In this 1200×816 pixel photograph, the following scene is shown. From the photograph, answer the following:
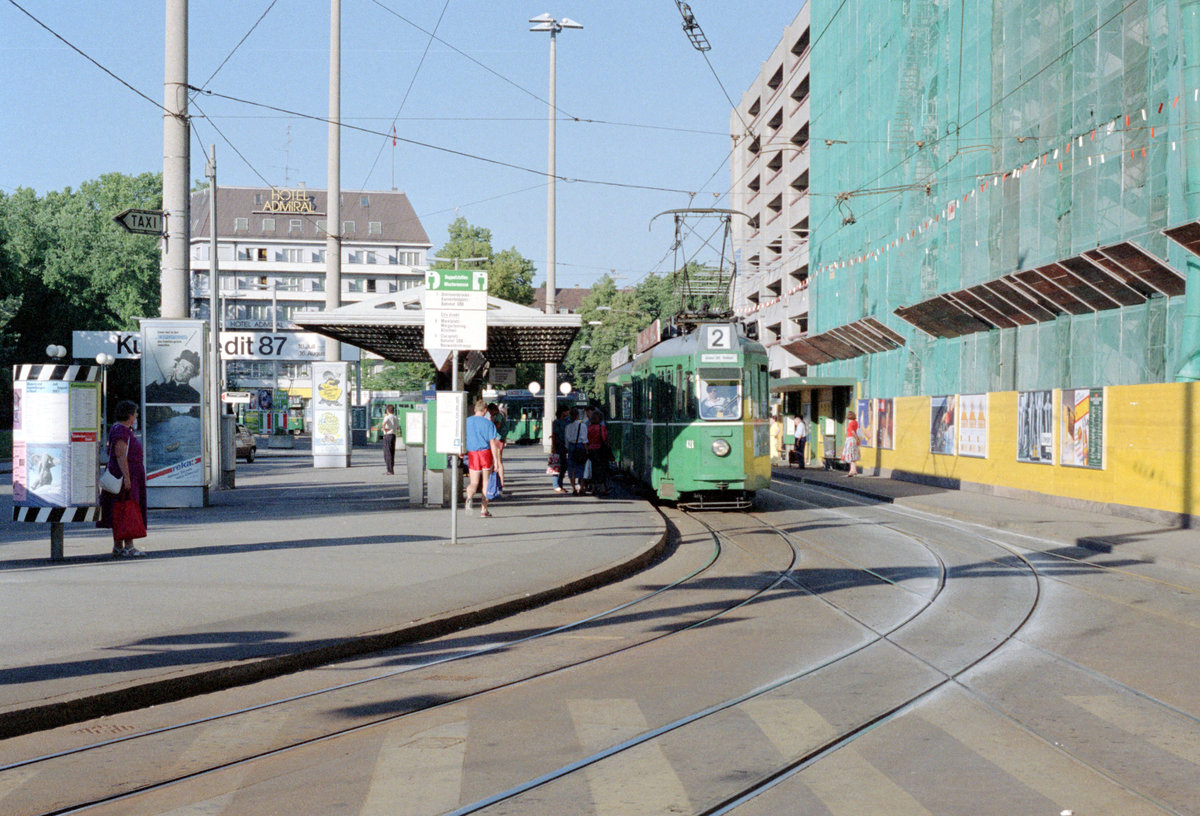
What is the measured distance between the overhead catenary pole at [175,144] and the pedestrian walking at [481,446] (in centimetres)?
495

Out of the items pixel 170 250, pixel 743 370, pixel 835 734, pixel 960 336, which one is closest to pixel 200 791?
pixel 835 734

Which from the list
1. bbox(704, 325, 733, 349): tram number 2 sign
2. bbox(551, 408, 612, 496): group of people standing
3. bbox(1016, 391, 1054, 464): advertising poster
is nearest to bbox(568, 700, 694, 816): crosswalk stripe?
bbox(704, 325, 733, 349): tram number 2 sign

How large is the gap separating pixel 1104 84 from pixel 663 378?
36.6ft

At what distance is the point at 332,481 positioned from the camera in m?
29.5

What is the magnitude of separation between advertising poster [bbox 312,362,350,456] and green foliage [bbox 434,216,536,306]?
36550 millimetres

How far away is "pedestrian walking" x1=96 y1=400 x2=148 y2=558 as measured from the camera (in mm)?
13453

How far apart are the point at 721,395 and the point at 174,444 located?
9.24 m

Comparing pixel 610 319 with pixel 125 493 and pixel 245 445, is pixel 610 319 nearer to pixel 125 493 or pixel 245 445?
pixel 245 445

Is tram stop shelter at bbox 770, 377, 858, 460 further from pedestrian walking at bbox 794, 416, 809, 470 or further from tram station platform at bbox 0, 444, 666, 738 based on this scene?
tram station platform at bbox 0, 444, 666, 738

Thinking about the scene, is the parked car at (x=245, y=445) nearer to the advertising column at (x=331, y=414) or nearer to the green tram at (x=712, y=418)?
the advertising column at (x=331, y=414)

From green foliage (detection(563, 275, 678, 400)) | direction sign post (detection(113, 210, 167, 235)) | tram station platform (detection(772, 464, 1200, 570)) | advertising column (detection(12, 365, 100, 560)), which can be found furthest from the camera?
green foliage (detection(563, 275, 678, 400))

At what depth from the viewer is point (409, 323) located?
2086cm

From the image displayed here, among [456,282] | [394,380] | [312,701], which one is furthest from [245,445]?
[312,701]

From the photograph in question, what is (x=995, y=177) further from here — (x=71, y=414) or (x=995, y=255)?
(x=71, y=414)
